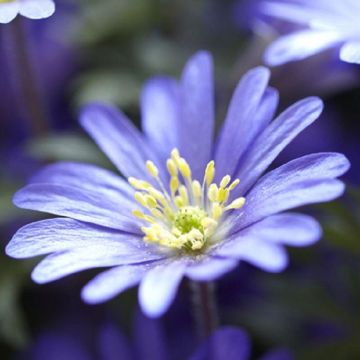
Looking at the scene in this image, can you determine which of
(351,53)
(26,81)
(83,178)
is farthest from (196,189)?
(26,81)

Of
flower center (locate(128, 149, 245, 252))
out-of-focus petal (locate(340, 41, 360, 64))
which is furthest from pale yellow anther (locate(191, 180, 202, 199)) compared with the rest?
out-of-focus petal (locate(340, 41, 360, 64))

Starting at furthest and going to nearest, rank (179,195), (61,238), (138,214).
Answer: (179,195) → (138,214) → (61,238)

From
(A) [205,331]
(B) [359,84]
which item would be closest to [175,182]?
(A) [205,331]

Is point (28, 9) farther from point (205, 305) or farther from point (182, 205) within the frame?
point (205, 305)

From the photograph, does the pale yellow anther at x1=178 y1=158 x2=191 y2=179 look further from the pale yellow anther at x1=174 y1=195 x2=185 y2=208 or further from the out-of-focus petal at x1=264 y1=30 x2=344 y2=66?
the out-of-focus petal at x1=264 y1=30 x2=344 y2=66

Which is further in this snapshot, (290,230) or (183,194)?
(183,194)

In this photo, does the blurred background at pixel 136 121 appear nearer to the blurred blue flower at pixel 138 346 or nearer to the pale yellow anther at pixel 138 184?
the blurred blue flower at pixel 138 346
